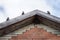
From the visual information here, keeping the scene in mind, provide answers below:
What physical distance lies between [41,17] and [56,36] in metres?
1.03

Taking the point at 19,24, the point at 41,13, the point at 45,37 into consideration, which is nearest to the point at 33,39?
the point at 45,37

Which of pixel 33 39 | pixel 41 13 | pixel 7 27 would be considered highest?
pixel 41 13

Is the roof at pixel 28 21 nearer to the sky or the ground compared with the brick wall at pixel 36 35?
nearer to the sky

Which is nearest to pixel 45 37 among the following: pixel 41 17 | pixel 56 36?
pixel 56 36

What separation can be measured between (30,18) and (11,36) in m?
1.10

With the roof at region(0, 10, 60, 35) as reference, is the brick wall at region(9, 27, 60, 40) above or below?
below

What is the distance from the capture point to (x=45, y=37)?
5.37 meters

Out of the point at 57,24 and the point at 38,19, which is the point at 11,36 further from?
the point at 57,24

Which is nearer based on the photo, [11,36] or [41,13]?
[11,36]

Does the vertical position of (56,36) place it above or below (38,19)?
below

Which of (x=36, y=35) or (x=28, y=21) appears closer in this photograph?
(x=36, y=35)

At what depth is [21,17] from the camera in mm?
5859

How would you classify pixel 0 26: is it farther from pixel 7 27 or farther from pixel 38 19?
pixel 38 19

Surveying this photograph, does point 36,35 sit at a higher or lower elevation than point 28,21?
lower
